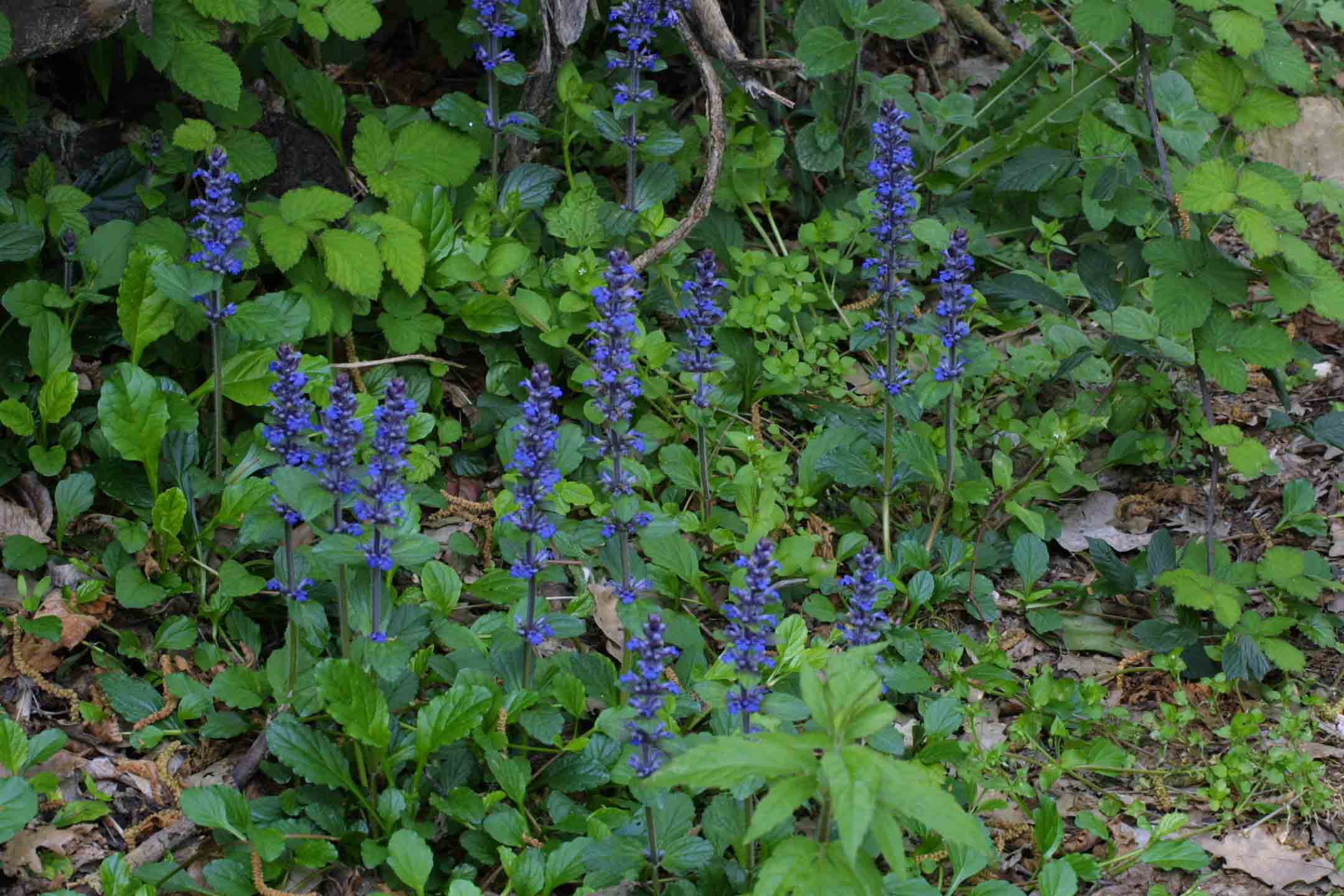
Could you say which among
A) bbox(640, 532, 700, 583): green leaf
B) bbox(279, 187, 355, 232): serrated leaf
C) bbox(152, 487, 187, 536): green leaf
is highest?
bbox(279, 187, 355, 232): serrated leaf

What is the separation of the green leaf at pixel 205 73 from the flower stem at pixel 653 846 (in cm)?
254

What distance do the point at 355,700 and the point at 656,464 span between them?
167 cm

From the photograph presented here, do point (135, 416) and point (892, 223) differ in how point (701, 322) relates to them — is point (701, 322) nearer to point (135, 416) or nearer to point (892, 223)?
point (892, 223)

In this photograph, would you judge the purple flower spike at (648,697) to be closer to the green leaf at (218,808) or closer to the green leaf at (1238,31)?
the green leaf at (218,808)

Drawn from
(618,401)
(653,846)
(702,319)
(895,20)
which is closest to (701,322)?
(702,319)

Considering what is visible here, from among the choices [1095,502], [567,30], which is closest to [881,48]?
[567,30]

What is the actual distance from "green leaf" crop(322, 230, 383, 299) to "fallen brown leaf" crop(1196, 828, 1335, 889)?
9.72 ft

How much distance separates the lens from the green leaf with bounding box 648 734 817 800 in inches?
88.8

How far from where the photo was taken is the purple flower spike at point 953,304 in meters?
3.85

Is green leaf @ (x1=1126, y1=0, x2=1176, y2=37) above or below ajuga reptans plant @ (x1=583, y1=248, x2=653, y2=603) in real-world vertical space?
above

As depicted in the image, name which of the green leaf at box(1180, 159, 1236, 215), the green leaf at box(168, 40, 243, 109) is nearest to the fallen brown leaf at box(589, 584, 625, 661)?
the green leaf at box(168, 40, 243, 109)

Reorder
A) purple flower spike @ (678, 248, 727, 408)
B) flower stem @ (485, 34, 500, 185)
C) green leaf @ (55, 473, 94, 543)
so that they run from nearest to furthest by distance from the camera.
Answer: purple flower spike @ (678, 248, 727, 408) → green leaf @ (55, 473, 94, 543) → flower stem @ (485, 34, 500, 185)

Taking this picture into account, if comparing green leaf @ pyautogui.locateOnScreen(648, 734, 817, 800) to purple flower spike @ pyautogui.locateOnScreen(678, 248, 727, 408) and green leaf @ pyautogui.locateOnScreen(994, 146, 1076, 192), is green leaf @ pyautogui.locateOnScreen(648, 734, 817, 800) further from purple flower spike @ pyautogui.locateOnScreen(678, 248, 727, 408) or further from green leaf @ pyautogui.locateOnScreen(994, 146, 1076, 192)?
green leaf @ pyautogui.locateOnScreen(994, 146, 1076, 192)

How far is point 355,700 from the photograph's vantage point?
3.14 m
